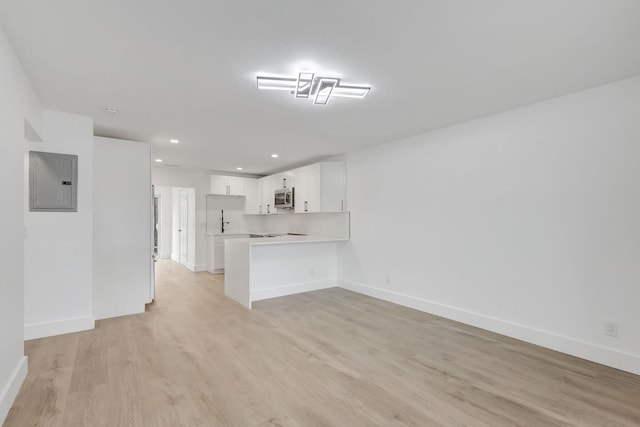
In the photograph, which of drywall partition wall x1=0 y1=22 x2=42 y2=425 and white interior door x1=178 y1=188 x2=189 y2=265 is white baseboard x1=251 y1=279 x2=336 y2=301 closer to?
drywall partition wall x1=0 y1=22 x2=42 y2=425

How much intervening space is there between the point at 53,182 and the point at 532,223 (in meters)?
5.19

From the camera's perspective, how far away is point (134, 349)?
3031 millimetres

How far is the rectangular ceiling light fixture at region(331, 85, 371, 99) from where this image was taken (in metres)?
2.72

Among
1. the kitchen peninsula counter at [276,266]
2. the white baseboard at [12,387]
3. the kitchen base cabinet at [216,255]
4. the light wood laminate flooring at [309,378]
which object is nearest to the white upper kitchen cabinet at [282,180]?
the kitchen peninsula counter at [276,266]

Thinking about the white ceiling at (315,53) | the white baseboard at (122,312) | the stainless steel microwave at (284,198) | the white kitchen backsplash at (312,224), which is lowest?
the white baseboard at (122,312)

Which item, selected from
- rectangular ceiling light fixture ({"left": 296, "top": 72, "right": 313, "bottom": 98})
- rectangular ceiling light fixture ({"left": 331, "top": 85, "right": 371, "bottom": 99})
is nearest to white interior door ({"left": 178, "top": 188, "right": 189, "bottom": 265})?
rectangular ceiling light fixture ({"left": 296, "top": 72, "right": 313, "bottom": 98})

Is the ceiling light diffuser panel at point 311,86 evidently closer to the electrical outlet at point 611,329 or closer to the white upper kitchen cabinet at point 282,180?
the electrical outlet at point 611,329

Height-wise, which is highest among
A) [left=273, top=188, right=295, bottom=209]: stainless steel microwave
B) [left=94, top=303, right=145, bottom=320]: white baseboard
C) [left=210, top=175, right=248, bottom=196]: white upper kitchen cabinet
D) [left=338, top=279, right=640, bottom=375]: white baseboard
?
[left=210, top=175, right=248, bottom=196]: white upper kitchen cabinet

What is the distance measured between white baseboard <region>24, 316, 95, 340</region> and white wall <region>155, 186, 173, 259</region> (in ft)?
20.4

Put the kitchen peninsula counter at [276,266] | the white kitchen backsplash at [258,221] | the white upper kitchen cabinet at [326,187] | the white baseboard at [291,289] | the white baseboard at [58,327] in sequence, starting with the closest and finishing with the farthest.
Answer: the white baseboard at [58,327], the kitchen peninsula counter at [276,266], the white baseboard at [291,289], the white upper kitchen cabinet at [326,187], the white kitchen backsplash at [258,221]

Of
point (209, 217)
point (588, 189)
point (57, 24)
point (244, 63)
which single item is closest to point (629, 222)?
point (588, 189)

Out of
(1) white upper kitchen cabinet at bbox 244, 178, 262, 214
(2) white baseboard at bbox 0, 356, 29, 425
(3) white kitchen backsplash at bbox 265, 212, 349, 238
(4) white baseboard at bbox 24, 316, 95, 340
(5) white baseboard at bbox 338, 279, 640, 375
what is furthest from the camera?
(1) white upper kitchen cabinet at bbox 244, 178, 262, 214

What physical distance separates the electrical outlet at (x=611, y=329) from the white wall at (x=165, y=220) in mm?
9797

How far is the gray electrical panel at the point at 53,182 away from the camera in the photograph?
3268mm
